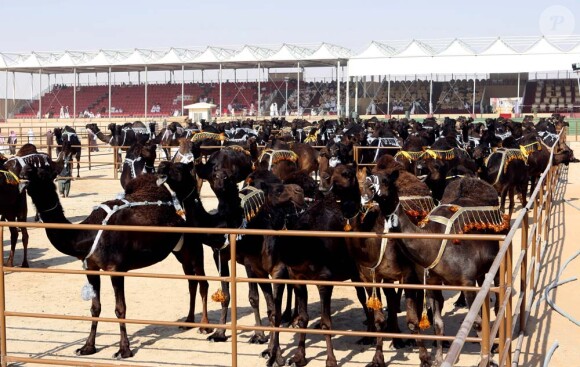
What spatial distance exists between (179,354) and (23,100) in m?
67.4

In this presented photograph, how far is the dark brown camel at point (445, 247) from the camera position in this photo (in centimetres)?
676

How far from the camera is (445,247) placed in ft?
22.8

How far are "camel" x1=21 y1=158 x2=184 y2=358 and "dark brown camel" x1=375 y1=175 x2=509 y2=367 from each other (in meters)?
2.60

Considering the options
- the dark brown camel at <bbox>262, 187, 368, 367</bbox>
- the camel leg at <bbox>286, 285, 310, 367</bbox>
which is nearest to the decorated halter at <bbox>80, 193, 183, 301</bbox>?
the dark brown camel at <bbox>262, 187, 368, 367</bbox>

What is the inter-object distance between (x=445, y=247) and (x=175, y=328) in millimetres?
3430

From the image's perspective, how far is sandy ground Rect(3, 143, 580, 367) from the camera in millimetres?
7656

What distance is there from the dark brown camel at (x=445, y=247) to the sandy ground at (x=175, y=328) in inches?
26.8

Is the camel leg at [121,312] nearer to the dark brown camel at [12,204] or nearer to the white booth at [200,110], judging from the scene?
the dark brown camel at [12,204]

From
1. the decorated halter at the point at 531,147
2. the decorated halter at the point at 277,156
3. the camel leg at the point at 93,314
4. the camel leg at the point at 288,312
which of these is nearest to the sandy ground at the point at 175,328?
the camel leg at the point at 93,314

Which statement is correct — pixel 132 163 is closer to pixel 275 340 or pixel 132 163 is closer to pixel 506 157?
pixel 506 157

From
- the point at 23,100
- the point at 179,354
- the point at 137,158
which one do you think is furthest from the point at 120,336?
the point at 23,100

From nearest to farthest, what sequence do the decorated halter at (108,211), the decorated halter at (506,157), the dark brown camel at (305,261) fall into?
the dark brown camel at (305,261) < the decorated halter at (108,211) < the decorated halter at (506,157)

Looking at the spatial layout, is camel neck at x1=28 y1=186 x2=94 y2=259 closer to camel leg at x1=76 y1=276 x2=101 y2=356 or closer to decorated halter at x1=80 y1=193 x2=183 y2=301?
decorated halter at x1=80 y1=193 x2=183 y2=301

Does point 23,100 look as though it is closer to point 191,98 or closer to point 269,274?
point 191,98
